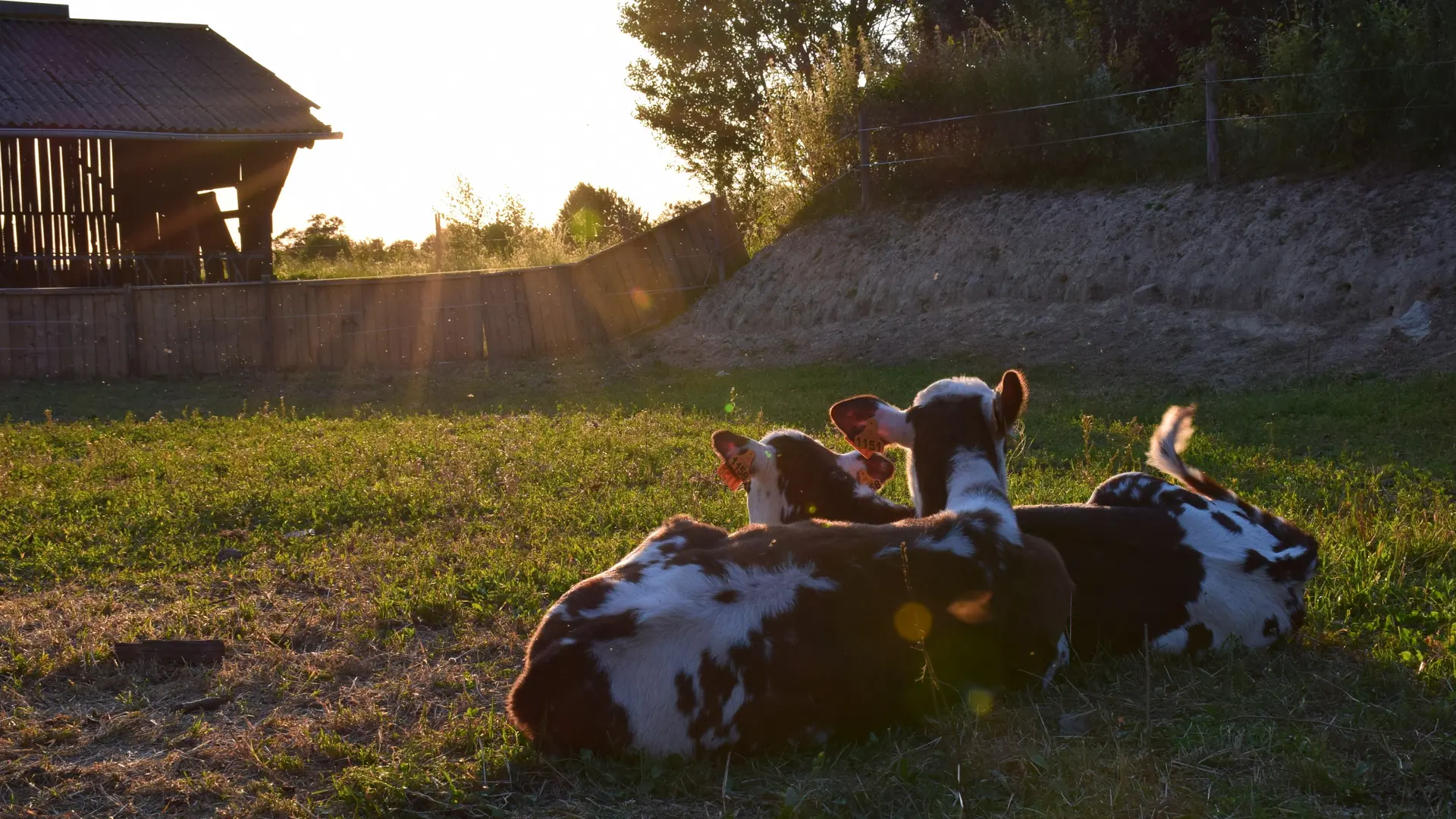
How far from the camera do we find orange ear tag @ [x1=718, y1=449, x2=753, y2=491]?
5887 millimetres

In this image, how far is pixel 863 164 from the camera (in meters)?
23.5

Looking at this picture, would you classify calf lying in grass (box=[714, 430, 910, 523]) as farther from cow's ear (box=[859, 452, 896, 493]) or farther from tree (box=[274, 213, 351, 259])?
tree (box=[274, 213, 351, 259])

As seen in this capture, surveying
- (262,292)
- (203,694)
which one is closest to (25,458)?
(203,694)

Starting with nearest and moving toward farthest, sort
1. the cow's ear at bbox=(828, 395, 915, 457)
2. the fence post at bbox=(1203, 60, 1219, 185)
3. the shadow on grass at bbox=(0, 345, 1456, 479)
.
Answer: the cow's ear at bbox=(828, 395, 915, 457), the shadow on grass at bbox=(0, 345, 1456, 479), the fence post at bbox=(1203, 60, 1219, 185)

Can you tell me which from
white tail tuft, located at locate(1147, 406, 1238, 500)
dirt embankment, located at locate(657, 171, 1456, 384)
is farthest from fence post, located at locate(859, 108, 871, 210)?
white tail tuft, located at locate(1147, 406, 1238, 500)

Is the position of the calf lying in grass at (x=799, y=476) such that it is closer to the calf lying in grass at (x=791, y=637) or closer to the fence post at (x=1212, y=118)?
the calf lying in grass at (x=791, y=637)

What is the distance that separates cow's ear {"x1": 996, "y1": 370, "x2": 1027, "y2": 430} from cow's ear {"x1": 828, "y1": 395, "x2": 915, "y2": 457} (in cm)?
40

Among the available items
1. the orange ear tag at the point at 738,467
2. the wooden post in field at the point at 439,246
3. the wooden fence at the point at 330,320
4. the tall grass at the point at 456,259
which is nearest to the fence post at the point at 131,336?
the wooden fence at the point at 330,320

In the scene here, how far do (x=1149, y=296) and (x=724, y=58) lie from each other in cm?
2601

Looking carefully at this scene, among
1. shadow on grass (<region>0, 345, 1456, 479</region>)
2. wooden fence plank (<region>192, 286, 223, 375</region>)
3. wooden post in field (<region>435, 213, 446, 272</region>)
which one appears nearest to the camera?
shadow on grass (<region>0, 345, 1456, 479</region>)

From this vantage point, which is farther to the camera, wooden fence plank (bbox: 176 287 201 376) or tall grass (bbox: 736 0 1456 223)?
wooden fence plank (bbox: 176 287 201 376)

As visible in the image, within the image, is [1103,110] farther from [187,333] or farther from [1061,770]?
[1061,770]

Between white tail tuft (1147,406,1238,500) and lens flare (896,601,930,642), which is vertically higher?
white tail tuft (1147,406,1238,500)

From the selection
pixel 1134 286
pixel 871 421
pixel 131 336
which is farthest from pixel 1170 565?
pixel 131 336
